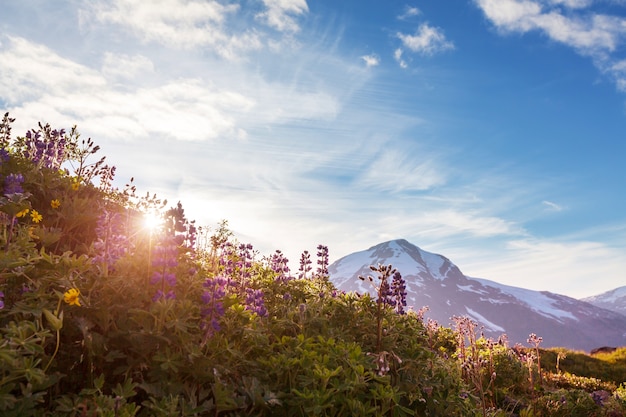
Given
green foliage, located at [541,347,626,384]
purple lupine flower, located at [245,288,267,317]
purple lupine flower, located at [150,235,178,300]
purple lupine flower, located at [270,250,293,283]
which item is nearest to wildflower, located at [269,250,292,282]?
purple lupine flower, located at [270,250,293,283]

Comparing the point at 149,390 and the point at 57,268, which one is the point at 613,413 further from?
the point at 57,268

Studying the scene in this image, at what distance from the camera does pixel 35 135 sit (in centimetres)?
981

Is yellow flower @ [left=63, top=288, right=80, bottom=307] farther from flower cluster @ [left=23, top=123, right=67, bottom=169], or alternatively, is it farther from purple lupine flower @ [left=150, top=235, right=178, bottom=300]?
flower cluster @ [left=23, top=123, right=67, bottom=169]

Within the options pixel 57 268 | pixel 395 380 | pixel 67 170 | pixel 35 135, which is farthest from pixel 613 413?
pixel 35 135

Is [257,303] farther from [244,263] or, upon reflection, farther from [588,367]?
[588,367]

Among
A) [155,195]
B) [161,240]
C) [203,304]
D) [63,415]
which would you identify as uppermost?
[155,195]

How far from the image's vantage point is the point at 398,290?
637 centimetres

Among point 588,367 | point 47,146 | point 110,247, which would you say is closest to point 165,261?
point 110,247

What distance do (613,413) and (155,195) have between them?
1129 centimetres

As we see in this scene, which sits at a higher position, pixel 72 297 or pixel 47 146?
pixel 47 146

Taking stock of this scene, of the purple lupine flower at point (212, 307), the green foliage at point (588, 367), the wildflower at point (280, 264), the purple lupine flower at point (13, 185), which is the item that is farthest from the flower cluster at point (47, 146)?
the green foliage at point (588, 367)

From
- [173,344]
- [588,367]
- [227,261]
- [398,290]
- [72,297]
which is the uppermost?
[227,261]

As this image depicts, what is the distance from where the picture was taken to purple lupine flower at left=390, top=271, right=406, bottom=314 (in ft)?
20.0

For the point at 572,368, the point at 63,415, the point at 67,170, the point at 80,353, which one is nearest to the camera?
the point at 63,415
